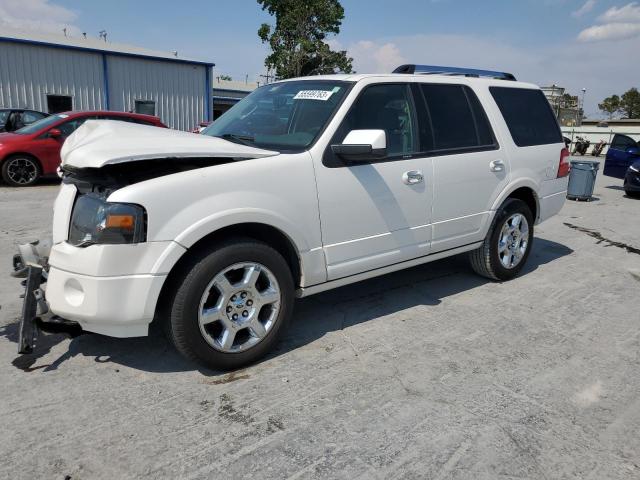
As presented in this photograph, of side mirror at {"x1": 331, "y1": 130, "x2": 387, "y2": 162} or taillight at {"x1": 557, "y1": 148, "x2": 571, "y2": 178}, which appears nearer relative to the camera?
side mirror at {"x1": 331, "y1": 130, "x2": 387, "y2": 162}

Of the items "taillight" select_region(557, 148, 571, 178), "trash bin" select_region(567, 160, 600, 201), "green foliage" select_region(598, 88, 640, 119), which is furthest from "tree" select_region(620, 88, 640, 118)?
"taillight" select_region(557, 148, 571, 178)

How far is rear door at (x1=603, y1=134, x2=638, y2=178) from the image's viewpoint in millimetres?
11836

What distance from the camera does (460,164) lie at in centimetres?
434

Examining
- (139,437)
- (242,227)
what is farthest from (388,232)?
(139,437)

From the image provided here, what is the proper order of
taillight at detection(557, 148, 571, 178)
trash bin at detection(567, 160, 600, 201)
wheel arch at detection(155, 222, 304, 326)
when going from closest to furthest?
wheel arch at detection(155, 222, 304, 326) → taillight at detection(557, 148, 571, 178) → trash bin at detection(567, 160, 600, 201)

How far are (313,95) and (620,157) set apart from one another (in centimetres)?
1078

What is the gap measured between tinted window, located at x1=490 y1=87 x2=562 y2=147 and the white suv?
0.06 metres

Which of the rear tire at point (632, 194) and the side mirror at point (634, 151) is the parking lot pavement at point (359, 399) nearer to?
the rear tire at point (632, 194)

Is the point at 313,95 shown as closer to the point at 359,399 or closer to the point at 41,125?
the point at 359,399

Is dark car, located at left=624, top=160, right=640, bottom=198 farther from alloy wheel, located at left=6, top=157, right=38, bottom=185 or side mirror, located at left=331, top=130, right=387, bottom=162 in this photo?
alloy wheel, located at left=6, top=157, right=38, bottom=185

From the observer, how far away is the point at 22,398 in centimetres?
287

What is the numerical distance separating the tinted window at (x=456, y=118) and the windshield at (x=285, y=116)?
0.88m

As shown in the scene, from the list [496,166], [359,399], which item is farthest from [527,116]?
[359,399]

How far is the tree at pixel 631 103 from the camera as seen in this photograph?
54.7 meters
